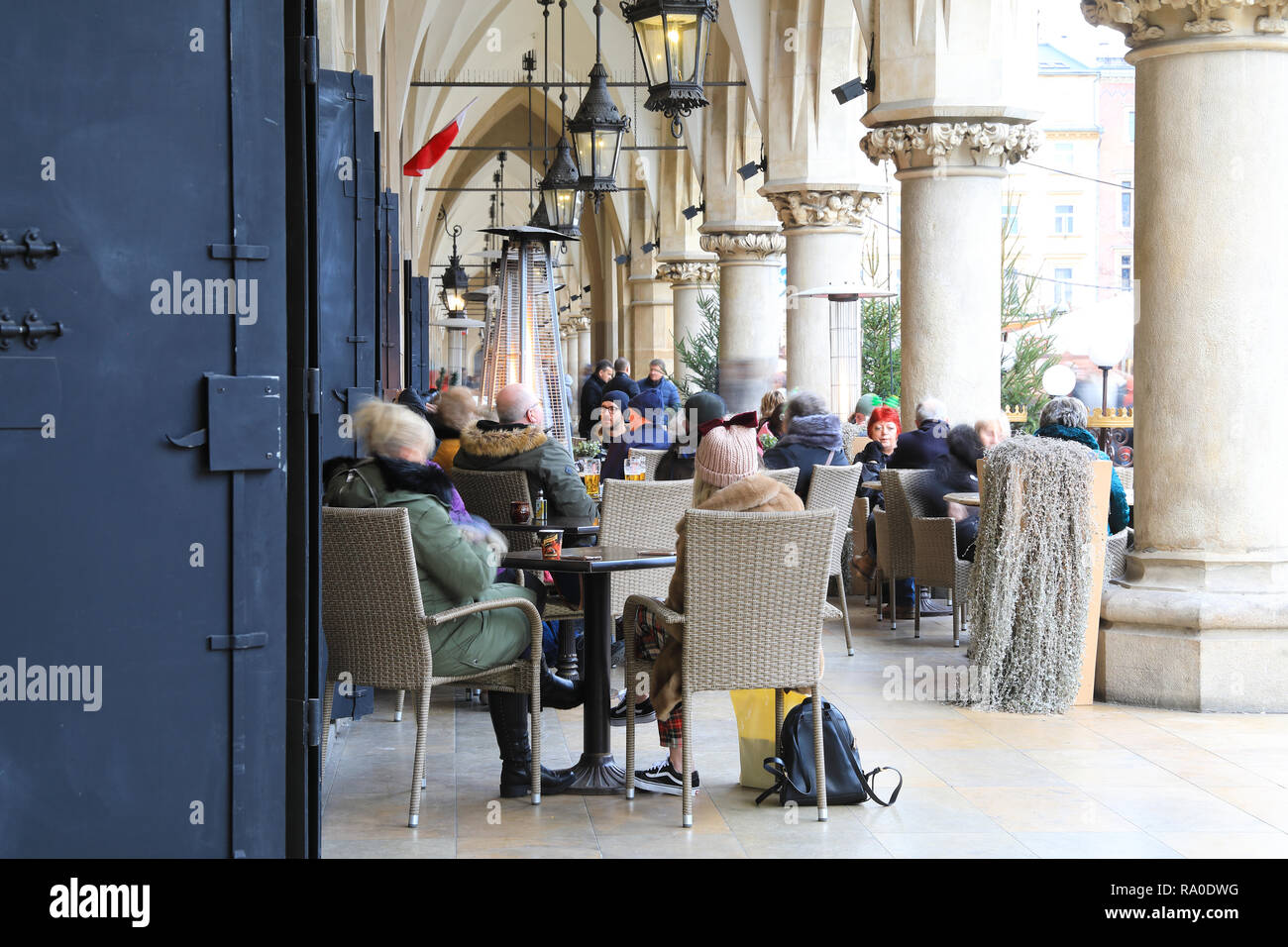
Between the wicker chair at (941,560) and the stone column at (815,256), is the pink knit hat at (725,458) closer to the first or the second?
the wicker chair at (941,560)

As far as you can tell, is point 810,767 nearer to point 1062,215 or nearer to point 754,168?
point 754,168

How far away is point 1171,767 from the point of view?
493cm

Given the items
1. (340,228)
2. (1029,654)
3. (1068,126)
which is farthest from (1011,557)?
(1068,126)

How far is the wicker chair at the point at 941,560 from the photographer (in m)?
7.28

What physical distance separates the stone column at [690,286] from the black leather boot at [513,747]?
49.0ft

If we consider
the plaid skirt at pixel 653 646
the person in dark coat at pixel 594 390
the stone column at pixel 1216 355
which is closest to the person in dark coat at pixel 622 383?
the person in dark coat at pixel 594 390

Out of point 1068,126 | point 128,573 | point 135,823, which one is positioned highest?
point 1068,126

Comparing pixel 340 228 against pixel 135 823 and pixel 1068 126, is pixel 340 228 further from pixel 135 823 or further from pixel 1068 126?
pixel 1068 126

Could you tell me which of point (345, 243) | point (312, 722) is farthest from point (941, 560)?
point (312, 722)

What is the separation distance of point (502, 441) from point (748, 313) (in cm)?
966

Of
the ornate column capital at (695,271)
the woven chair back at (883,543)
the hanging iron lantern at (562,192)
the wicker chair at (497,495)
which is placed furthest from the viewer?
the ornate column capital at (695,271)

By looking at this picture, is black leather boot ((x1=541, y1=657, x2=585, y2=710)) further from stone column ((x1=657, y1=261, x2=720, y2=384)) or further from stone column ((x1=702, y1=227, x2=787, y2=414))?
stone column ((x1=657, y1=261, x2=720, y2=384))

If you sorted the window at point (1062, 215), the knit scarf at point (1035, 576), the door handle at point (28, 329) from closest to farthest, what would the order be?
the door handle at point (28, 329) → the knit scarf at point (1035, 576) → the window at point (1062, 215)
